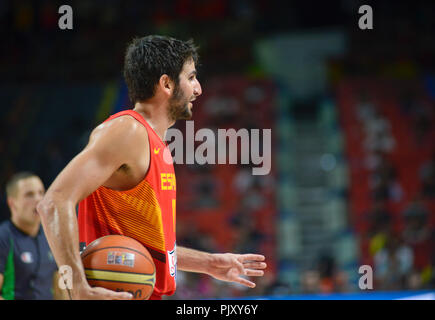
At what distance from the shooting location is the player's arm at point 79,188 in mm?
1738

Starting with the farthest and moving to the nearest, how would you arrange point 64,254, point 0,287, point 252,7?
1. point 252,7
2. point 0,287
3. point 64,254

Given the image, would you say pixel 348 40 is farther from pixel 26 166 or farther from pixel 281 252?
pixel 26 166

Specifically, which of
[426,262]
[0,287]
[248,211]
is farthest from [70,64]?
[0,287]

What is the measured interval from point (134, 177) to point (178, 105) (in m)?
0.42

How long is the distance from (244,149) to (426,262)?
15.8 ft

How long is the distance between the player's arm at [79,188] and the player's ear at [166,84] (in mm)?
293

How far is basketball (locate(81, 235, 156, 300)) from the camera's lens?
1.87 meters

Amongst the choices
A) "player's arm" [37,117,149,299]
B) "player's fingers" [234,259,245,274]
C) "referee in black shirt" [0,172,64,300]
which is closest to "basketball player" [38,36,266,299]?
"player's arm" [37,117,149,299]

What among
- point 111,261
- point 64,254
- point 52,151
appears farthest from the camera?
point 52,151

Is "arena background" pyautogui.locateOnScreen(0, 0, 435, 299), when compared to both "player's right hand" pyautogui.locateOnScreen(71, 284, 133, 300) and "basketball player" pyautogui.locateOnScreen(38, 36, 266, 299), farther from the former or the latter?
"player's right hand" pyautogui.locateOnScreen(71, 284, 133, 300)

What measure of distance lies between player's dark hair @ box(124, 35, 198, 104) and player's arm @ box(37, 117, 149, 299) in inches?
10.9

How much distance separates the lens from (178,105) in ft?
7.58

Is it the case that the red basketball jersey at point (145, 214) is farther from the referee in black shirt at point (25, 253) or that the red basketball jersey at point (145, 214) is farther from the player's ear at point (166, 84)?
the referee in black shirt at point (25, 253)

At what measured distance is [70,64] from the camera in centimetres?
1448
